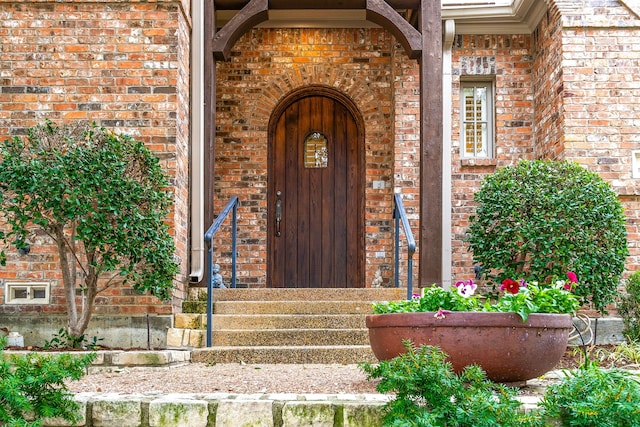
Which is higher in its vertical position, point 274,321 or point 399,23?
point 399,23

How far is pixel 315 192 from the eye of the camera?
29.9 feet

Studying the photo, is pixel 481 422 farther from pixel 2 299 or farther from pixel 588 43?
pixel 588 43

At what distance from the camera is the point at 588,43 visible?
7.59 m

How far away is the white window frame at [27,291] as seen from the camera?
629 centimetres

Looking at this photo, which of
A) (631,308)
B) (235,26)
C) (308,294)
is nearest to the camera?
(308,294)

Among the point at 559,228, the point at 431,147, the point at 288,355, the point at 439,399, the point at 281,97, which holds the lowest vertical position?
the point at 288,355

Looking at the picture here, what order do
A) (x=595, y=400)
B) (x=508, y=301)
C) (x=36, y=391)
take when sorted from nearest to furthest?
(x=595, y=400) → (x=36, y=391) → (x=508, y=301)

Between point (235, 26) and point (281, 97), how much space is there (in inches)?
66.9

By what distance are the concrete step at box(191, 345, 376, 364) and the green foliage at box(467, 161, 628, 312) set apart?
198cm

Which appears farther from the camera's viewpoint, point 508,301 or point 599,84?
point 599,84

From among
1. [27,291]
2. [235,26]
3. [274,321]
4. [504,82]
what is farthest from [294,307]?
[504,82]

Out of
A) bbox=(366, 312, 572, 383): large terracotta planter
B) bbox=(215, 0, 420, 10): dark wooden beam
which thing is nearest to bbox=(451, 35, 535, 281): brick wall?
bbox=(215, 0, 420, 10): dark wooden beam

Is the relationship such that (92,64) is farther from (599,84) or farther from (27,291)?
(599,84)

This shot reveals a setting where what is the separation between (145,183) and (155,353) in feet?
4.28
